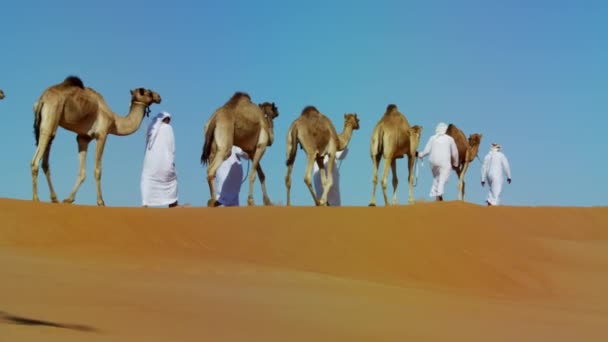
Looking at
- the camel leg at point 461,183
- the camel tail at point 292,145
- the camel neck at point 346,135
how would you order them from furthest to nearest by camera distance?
the camel leg at point 461,183
the camel neck at point 346,135
the camel tail at point 292,145

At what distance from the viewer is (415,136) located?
2270cm

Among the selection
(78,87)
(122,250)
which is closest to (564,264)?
(122,250)

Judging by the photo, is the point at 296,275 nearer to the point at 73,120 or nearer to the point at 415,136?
the point at 73,120

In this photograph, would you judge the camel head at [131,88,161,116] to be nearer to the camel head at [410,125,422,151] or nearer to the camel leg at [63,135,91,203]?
the camel leg at [63,135,91,203]

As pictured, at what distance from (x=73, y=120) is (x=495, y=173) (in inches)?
599

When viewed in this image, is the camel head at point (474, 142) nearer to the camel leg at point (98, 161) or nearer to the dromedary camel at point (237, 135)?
the dromedary camel at point (237, 135)

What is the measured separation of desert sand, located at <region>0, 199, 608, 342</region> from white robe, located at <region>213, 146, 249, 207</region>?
4161 millimetres

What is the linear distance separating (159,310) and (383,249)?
828cm

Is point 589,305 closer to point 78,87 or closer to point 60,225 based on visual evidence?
point 60,225

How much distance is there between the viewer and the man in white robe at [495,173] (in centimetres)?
2866

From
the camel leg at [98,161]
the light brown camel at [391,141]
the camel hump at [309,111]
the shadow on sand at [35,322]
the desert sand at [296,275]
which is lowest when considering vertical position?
the shadow on sand at [35,322]

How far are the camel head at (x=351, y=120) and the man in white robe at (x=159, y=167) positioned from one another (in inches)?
210

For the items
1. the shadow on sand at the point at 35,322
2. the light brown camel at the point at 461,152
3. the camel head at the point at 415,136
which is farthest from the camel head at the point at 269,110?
the shadow on sand at the point at 35,322

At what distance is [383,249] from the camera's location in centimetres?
1548
